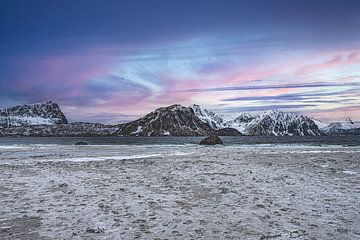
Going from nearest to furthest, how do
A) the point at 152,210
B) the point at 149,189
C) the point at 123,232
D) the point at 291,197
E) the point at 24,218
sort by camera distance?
the point at 123,232 < the point at 24,218 < the point at 152,210 < the point at 291,197 < the point at 149,189

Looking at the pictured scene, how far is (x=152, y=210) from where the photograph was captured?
11273 millimetres

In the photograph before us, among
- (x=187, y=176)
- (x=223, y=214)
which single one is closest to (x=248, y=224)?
(x=223, y=214)

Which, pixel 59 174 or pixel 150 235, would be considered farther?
pixel 59 174

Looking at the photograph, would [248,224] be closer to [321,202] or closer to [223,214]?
[223,214]

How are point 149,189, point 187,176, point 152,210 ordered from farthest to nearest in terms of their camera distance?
point 187,176
point 149,189
point 152,210

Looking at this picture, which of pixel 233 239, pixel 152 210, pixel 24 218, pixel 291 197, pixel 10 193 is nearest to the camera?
pixel 233 239

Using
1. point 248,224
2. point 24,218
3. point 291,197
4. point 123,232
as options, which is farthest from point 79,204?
point 291,197

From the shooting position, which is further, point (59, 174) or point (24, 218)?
point (59, 174)

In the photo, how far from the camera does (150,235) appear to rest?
862 centimetres

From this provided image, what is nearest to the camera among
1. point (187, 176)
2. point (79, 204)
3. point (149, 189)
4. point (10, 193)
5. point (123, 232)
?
point (123, 232)

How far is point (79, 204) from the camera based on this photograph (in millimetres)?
12078

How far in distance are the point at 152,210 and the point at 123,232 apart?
252 cm

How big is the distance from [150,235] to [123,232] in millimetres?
768

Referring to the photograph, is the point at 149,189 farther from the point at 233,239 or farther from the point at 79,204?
the point at 233,239
